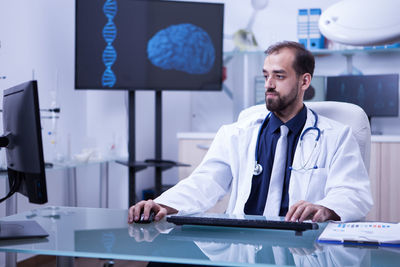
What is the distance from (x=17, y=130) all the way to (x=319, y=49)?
3089 mm

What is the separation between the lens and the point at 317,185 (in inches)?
69.8

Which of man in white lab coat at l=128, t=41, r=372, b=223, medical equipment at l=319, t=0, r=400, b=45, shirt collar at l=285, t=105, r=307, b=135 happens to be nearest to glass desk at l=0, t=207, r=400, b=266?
man in white lab coat at l=128, t=41, r=372, b=223

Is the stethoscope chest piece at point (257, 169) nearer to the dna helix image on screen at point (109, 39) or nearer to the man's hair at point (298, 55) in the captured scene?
the man's hair at point (298, 55)

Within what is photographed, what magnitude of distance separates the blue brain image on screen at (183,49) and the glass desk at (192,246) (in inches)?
83.5

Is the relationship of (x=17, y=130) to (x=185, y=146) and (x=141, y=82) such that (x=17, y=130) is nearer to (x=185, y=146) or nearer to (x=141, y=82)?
(x=141, y=82)

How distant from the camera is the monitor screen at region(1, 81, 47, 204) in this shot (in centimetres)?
116

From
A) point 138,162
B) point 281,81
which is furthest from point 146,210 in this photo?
point 138,162

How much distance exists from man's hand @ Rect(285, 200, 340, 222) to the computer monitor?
2.03 ft

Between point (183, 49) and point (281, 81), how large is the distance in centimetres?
146

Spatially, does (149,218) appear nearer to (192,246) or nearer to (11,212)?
(192,246)

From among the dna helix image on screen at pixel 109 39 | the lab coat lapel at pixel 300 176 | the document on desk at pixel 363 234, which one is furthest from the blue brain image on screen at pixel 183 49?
the document on desk at pixel 363 234

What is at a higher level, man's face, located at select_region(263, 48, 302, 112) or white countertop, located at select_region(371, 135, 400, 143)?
man's face, located at select_region(263, 48, 302, 112)

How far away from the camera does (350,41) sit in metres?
1.21

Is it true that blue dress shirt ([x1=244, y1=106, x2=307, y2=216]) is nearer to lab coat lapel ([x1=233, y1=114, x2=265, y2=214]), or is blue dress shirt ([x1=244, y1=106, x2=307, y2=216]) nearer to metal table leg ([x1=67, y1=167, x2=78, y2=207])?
lab coat lapel ([x1=233, y1=114, x2=265, y2=214])
